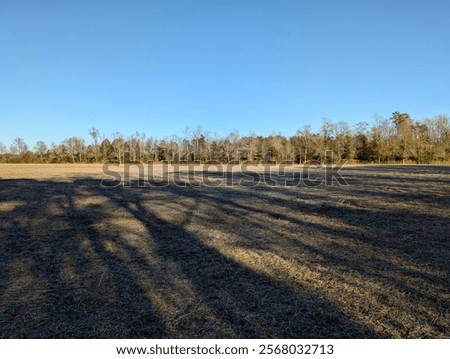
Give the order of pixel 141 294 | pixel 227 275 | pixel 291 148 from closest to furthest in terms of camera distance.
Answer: pixel 141 294
pixel 227 275
pixel 291 148

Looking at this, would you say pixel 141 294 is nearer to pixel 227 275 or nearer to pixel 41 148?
pixel 227 275

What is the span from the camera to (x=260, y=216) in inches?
419

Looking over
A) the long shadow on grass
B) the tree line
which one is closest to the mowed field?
the long shadow on grass

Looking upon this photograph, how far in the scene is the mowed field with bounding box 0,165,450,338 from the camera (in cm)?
371

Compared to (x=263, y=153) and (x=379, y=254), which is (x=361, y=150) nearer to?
(x=263, y=153)

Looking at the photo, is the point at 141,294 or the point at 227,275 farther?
the point at 227,275

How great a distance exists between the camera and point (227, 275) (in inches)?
210

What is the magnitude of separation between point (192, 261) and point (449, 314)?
4013 millimetres

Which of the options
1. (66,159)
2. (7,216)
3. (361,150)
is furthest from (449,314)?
(66,159)

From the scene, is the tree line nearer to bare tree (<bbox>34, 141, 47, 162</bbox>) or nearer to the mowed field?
bare tree (<bbox>34, 141, 47, 162</bbox>)

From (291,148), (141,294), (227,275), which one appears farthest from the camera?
(291,148)

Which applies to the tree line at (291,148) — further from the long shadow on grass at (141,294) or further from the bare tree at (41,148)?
the long shadow on grass at (141,294)

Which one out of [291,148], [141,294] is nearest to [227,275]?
[141,294]
